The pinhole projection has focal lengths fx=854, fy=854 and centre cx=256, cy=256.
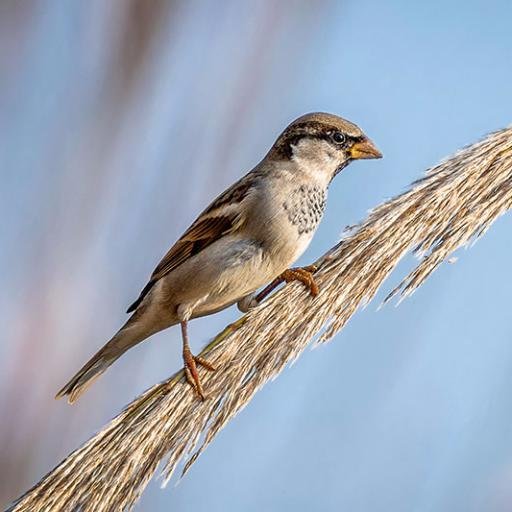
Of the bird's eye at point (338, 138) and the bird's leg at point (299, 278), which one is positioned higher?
the bird's eye at point (338, 138)

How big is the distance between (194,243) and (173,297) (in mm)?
197

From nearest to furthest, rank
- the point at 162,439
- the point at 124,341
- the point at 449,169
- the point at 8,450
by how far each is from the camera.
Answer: the point at 8,450 → the point at 162,439 → the point at 449,169 → the point at 124,341

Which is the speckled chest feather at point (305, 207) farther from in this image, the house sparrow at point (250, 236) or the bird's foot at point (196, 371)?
the bird's foot at point (196, 371)

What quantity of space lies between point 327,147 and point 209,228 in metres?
0.48

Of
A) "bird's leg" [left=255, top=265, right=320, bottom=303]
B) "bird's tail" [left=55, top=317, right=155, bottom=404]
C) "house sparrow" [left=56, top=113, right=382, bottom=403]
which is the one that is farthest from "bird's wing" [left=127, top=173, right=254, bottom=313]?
"bird's leg" [left=255, top=265, right=320, bottom=303]

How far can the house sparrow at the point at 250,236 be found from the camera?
104 inches

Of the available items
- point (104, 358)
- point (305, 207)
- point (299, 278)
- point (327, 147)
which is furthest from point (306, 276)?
point (327, 147)

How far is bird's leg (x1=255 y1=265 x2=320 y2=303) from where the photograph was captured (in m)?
1.92

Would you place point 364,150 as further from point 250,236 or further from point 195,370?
point 195,370

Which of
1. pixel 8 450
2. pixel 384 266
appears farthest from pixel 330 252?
pixel 8 450

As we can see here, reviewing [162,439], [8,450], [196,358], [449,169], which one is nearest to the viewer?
[8,450]

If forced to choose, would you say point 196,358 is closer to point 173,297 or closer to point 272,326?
point 272,326

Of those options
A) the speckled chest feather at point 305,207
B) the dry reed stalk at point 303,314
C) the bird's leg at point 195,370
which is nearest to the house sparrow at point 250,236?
the speckled chest feather at point 305,207

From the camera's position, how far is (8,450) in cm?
155
